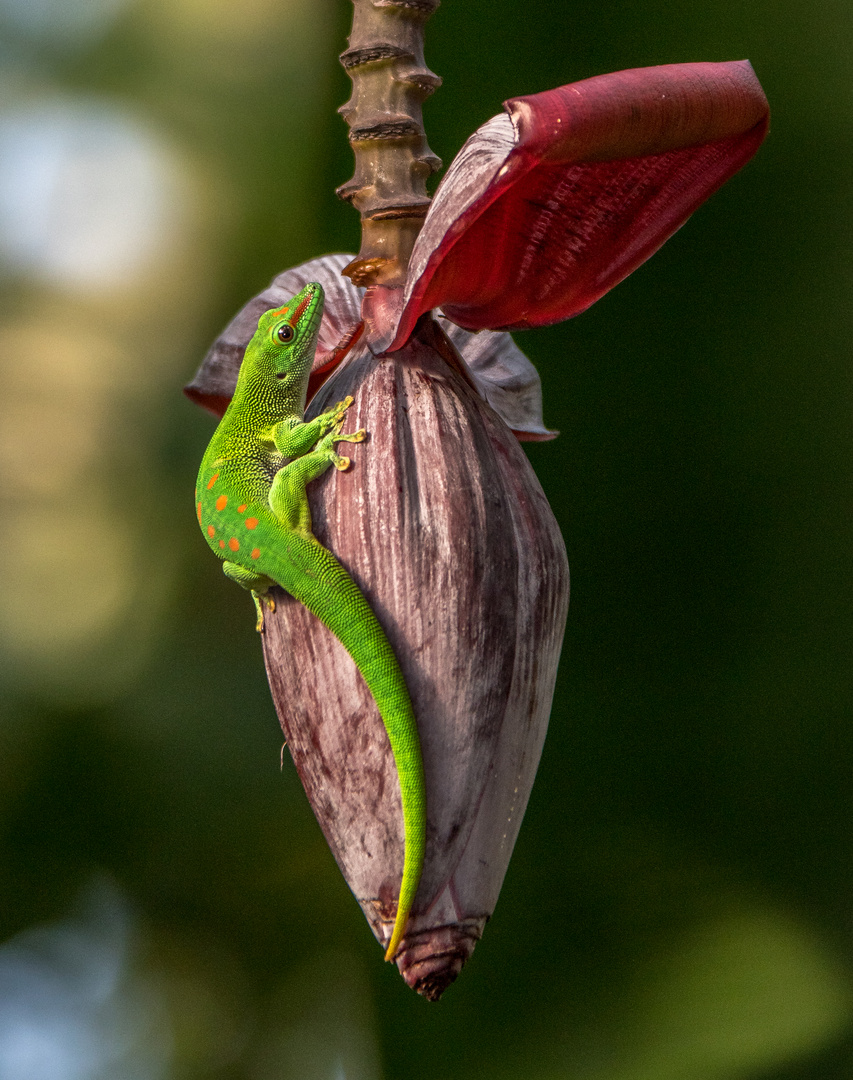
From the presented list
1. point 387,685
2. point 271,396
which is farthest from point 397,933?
point 271,396

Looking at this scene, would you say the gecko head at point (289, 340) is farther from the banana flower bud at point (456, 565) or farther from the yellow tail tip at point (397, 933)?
the yellow tail tip at point (397, 933)

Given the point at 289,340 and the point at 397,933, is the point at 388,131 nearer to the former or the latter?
the point at 289,340

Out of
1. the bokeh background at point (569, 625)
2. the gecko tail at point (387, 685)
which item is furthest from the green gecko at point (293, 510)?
the bokeh background at point (569, 625)

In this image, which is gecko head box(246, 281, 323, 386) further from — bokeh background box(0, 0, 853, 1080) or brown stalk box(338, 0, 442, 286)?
bokeh background box(0, 0, 853, 1080)

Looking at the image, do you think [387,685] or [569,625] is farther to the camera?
[569,625]

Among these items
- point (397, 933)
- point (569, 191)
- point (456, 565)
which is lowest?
point (397, 933)

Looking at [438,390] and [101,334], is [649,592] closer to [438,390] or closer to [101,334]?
[438,390]
